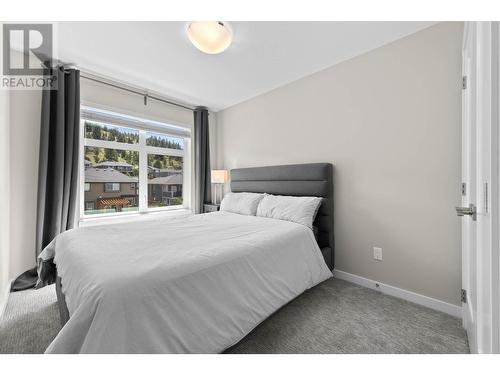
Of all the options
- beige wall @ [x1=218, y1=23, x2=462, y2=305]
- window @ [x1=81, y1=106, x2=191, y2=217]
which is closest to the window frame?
window @ [x1=81, y1=106, x2=191, y2=217]

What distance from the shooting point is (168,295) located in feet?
Answer: 3.49

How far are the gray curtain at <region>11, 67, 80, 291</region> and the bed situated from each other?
0.61 m

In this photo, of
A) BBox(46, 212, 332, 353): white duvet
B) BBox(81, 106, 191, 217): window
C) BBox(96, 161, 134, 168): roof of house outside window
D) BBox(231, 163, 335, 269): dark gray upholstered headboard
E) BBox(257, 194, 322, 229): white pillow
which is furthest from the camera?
BBox(96, 161, 134, 168): roof of house outside window

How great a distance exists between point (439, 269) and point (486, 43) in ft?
5.74

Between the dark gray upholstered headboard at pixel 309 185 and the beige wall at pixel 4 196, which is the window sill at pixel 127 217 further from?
the dark gray upholstered headboard at pixel 309 185

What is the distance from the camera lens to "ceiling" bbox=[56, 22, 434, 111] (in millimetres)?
1876

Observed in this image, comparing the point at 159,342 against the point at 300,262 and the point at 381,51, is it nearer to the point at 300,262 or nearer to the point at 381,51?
the point at 300,262

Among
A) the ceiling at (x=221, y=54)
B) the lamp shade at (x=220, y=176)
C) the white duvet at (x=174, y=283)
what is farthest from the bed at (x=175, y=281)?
the ceiling at (x=221, y=54)

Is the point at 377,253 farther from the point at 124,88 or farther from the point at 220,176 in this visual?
the point at 124,88

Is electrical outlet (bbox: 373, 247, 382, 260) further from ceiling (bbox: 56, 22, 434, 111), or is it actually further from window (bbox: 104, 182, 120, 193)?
window (bbox: 104, 182, 120, 193)

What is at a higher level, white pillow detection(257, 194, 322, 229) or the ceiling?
the ceiling

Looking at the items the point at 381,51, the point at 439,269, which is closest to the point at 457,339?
the point at 439,269

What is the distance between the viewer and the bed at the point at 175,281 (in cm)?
91
